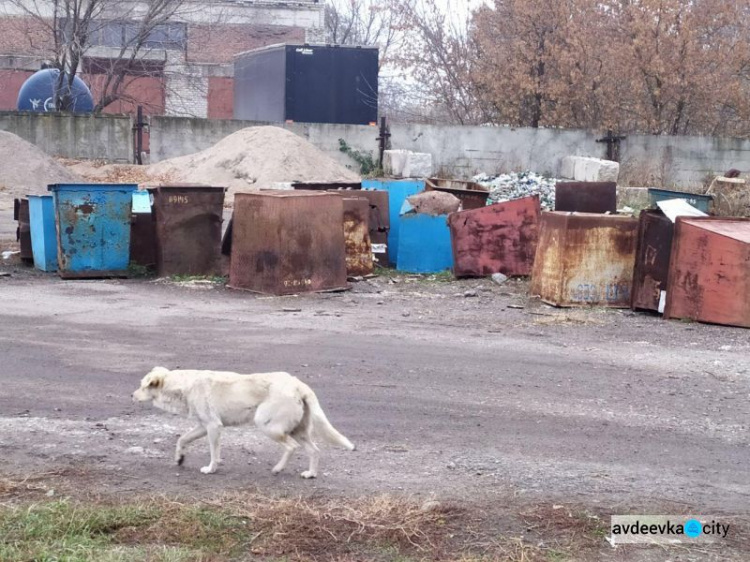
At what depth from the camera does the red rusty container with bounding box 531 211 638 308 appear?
443 inches

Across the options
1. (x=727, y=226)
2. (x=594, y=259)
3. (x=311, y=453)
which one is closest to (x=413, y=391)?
(x=311, y=453)

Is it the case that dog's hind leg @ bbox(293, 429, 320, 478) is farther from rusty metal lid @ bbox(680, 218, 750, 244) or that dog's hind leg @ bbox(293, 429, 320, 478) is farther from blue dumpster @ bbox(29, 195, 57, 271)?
blue dumpster @ bbox(29, 195, 57, 271)

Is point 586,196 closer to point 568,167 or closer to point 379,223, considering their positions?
point 379,223

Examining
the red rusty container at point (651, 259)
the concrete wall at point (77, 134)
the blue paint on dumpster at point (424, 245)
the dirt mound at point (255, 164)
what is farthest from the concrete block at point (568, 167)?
the red rusty container at point (651, 259)

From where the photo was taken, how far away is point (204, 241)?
41.9ft

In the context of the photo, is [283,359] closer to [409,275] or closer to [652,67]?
[409,275]

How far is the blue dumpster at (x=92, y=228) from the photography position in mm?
12266

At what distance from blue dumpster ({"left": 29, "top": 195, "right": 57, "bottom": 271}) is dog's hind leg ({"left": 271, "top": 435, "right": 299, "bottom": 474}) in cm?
846

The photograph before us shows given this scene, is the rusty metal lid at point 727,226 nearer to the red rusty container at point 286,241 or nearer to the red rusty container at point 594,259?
the red rusty container at point 594,259

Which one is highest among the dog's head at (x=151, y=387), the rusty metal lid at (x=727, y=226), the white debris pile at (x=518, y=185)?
the rusty metal lid at (x=727, y=226)

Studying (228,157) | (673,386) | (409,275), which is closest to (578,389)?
(673,386)

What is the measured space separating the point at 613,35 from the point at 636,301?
18.8 metres

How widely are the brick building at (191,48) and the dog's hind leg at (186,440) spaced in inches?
1154

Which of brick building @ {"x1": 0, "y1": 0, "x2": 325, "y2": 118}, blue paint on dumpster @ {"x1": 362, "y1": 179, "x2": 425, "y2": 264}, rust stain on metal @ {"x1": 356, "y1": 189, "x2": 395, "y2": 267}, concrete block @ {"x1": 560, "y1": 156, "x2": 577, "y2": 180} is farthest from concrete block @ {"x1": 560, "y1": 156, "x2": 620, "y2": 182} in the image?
brick building @ {"x1": 0, "y1": 0, "x2": 325, "y2": 118}
